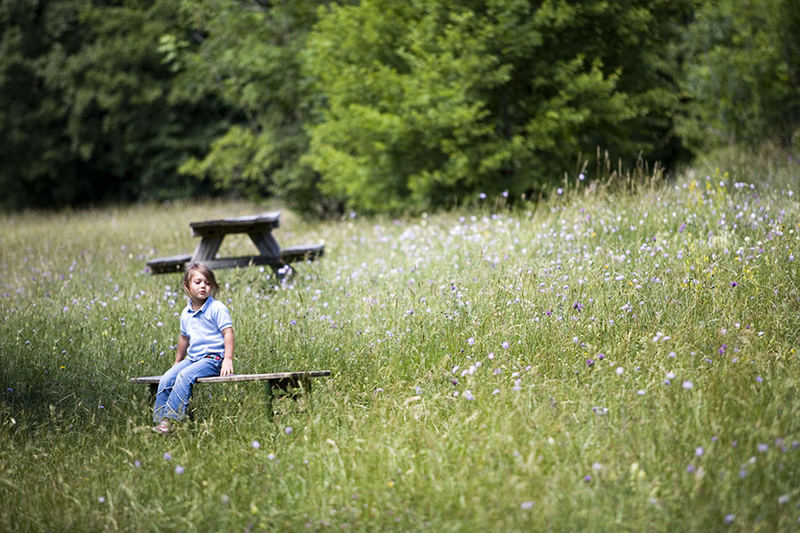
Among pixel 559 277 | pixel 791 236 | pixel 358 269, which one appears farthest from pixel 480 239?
pixel 791 236

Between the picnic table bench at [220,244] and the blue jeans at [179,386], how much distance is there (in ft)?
10.9

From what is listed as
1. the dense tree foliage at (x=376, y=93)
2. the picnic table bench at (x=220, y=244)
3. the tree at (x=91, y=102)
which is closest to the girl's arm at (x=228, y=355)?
the picnic table bench at (x=220, y=244)

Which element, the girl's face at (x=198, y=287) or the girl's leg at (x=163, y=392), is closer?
the girl's leg at (x=163, y=392)

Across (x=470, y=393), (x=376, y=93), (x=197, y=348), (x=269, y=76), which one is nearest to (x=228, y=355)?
(x=197, y=348)

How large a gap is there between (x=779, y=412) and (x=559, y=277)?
2.32m

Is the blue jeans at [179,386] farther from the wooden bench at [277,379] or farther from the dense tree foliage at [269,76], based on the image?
the dense tree foliage at [269,76]

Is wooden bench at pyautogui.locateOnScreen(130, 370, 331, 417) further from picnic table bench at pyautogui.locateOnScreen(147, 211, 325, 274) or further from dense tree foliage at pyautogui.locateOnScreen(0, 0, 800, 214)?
dense tree foliage at pyautogui.locateOnScreen(0, 0, 800, 214)

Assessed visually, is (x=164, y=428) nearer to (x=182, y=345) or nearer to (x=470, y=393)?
(x=182, y=345)

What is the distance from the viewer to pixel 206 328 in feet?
16.9

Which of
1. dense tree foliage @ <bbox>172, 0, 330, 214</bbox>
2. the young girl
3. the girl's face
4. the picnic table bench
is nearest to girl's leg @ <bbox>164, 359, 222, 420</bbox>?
the young girl

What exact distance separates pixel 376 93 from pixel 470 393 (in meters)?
9.50

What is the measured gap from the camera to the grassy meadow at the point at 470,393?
142 inches

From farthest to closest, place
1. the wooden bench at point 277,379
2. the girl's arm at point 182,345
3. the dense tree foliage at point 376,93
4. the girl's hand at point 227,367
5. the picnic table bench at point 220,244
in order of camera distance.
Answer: the dense tree foliage at point 376,93, the picnic table bench at point 220,244, the girl's arm at point 182,345, the girl's hand at point 227,367, the wooden bench at point 277,379

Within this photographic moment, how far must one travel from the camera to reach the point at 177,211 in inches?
766
